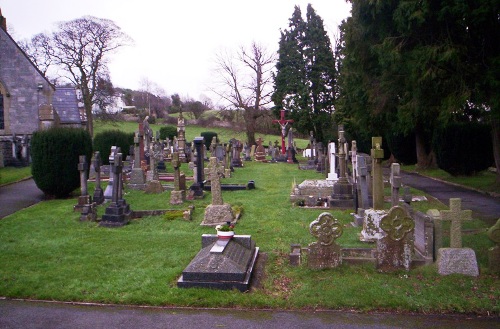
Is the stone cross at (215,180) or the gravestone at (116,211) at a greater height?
the stone cross at (215,180)

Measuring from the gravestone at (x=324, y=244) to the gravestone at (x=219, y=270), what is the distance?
0.99 meters

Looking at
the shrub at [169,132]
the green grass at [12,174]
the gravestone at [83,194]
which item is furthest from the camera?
the shrub at [169,132]

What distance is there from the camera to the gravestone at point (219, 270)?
684cm

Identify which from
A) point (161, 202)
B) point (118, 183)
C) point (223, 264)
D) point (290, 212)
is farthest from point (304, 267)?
point (161, 202)

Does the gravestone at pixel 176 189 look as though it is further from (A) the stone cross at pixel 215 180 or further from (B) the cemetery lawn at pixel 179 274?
(A) the stone cross at pixel 215 180

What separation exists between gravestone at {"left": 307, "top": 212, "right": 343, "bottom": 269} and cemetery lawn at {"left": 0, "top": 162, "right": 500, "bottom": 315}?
0.44 feet

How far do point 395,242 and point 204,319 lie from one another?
324cm

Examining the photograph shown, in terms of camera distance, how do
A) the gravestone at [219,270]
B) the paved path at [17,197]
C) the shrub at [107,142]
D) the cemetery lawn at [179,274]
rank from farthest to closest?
the shrub at [107,142] < the paved path at [17,197] < the gravestone at [219,270] < the cemetery lawn at [179,274]

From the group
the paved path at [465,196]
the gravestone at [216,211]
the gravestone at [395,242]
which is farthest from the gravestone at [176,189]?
the gravestone at [395,242]

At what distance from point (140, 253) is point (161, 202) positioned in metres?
6.54

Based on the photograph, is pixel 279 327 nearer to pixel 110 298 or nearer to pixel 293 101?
pixel 110 298

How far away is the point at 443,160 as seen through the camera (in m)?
22.8

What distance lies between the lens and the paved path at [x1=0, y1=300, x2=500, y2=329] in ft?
18.9

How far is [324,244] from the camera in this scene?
762 cm
